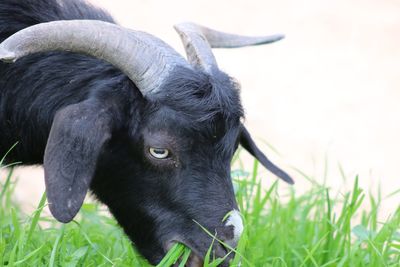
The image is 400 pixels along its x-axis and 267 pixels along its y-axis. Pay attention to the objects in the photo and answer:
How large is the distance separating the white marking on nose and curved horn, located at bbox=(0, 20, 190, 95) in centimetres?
76

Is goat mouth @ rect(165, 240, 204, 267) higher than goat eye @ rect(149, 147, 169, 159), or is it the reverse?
goat eye @ rect(149, 147, 169, 159)

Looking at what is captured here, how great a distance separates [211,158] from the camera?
193 inches

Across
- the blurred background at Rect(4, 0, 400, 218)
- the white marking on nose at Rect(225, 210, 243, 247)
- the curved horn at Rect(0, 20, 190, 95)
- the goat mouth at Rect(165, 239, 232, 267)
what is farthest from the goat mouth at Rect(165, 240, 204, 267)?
the blurred background at Rect(4, 0, 400, 218)

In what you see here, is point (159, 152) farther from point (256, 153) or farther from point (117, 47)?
point (256, 153)

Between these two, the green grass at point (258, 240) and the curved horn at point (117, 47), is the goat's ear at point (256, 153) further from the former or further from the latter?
the curved horn at point (117, 47)

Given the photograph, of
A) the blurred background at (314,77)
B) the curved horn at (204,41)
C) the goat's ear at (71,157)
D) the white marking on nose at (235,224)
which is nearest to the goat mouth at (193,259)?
the white marking on nose at (235,224)

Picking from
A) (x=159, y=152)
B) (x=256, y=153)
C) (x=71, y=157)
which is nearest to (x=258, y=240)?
(x=256, y=153)

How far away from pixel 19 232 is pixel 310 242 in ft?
5.74

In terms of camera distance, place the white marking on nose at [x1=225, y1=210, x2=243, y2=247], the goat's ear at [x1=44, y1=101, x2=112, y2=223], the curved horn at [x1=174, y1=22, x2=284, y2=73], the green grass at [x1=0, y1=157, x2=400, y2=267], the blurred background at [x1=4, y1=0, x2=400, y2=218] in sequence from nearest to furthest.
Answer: the goat's ear at [x1=44, y1=101, x2=112, y2=223]
the white marking on nose at [x1=225, y1=210, x2=243, y2=247]
the green grass at [x1=0, y1=157, x2=400, y2=267]
the curved horn at [x1=174, y1=22, x2=284, y2=73]
the blurred background at [x1=4, y1=0, x2=400, y2=218]

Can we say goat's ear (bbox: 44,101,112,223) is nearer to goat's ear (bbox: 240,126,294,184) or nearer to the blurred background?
goat's ear (bbox: 240,126,294,184)

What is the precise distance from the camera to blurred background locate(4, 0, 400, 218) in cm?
952

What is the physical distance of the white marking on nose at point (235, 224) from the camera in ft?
15.7

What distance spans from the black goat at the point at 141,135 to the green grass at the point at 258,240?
19cm

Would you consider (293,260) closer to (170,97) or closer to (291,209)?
(291,209)
